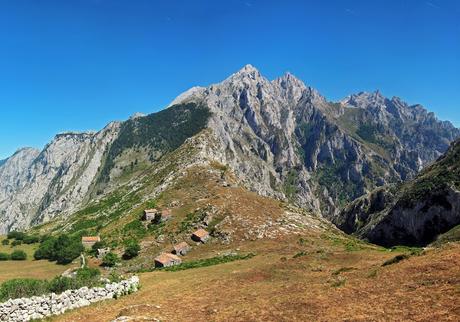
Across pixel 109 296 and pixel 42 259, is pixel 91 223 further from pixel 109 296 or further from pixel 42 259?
pixel 109 296

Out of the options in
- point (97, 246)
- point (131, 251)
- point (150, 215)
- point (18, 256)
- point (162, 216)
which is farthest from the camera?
point (150, 215)

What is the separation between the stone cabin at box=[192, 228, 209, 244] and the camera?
84.8 metres

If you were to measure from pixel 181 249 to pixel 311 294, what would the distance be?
50.7m

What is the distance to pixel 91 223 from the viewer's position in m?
142

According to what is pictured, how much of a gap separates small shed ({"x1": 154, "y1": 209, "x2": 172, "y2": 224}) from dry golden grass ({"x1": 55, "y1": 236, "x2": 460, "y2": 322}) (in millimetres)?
50755

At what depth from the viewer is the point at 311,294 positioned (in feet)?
107

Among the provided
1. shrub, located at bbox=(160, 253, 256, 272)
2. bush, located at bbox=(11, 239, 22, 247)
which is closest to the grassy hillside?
bush, located at bbox=(11, 239, 22, 247)

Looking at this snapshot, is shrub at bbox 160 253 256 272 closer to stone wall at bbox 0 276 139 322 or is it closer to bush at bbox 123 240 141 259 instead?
bush at bbox 123 240 141 259

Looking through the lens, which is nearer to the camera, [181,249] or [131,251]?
[181,249]

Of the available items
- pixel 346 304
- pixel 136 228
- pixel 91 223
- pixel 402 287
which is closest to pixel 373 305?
pixel 346 304

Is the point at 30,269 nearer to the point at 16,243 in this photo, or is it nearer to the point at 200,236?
the point at 200,236

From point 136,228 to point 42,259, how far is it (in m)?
24.8

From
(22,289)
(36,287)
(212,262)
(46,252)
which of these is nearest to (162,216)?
(46,252)

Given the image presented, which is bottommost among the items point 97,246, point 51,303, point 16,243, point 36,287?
point 51,303
